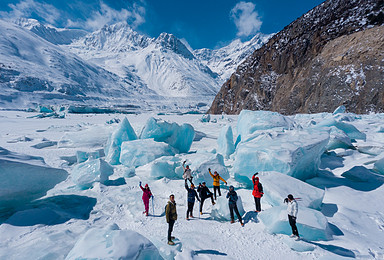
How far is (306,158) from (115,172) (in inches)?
302

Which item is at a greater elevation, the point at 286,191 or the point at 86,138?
the point at 86,138

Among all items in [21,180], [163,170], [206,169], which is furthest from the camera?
[163,170]

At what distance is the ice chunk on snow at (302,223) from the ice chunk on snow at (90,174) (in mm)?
5823

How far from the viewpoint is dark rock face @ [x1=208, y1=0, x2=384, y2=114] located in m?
24.4

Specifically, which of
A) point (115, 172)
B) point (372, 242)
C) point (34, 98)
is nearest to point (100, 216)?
point (115, 172)

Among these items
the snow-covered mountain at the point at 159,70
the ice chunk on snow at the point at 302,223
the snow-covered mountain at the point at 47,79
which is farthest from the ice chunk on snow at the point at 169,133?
the snow-covered mountain at the point at 159,70

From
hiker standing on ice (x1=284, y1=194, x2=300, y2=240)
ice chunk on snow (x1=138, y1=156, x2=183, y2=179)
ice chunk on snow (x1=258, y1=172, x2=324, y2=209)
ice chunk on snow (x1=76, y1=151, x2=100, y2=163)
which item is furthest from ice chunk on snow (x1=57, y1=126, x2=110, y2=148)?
hiker standing on ice (x1=284, y1=194, x2=300, y2=240)

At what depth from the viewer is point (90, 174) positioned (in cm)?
746

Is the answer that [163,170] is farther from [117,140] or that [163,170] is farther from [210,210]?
[117,140]

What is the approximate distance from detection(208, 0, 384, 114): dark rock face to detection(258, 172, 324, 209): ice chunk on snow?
25714mm

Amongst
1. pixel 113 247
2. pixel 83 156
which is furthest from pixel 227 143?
pixel 113 247

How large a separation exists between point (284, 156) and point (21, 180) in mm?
7454

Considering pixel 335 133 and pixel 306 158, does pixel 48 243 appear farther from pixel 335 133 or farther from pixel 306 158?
pixel 335 133

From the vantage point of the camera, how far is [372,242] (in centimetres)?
399
